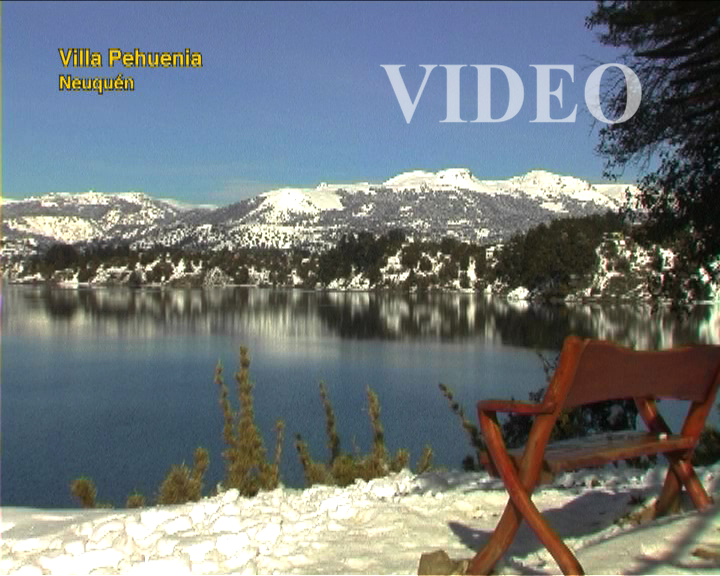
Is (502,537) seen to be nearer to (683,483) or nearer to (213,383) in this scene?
(683,483)

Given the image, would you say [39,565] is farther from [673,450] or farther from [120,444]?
[120,444]

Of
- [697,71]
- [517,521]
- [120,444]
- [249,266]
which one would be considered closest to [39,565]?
[517,521]

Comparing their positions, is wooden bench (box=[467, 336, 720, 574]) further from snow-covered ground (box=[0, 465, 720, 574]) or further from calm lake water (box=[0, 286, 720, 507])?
calm lake water (box=[0, 286, 720, 507])

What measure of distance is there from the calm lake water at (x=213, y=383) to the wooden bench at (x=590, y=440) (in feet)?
13.4

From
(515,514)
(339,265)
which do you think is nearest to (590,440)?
(515,514)

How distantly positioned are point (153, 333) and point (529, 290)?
4651 cm

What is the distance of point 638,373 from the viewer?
325cm

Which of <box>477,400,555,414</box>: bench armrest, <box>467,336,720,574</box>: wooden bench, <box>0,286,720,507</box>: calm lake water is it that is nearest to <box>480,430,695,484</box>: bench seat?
<box>467,336,720,574</box>: wooden bench

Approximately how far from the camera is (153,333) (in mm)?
43719

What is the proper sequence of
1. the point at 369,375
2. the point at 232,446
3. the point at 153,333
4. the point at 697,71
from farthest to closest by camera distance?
1. the point at 153,333
2. the point at 369,375
3. the point at 697,71
4. the point at 232,446

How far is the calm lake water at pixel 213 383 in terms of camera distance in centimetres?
1505

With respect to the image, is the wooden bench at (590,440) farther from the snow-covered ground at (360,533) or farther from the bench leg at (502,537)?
the snow-covered ground at (360,533)

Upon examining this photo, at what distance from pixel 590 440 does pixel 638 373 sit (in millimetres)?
605

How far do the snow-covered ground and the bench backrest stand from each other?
1.72ft
